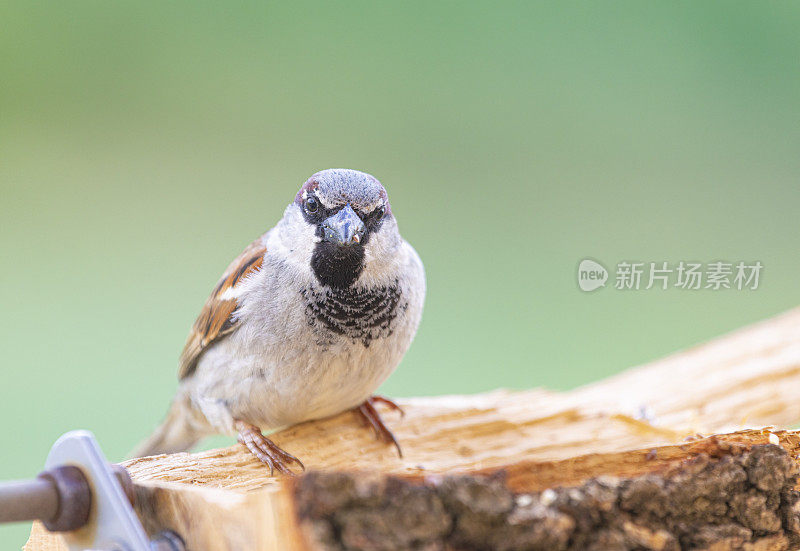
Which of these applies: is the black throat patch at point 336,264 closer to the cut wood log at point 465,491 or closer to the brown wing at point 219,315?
the brown wing at point 219,315

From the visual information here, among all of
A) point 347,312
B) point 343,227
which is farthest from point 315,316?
point 343,227

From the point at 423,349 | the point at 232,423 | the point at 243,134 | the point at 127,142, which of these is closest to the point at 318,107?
the point at 243,134

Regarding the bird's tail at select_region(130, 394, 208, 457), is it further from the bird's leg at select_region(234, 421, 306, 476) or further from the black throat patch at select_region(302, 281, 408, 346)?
the black throat patch at select_region(302, 281, 408, 346)

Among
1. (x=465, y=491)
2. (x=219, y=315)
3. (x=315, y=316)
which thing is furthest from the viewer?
(x=219, y=315)

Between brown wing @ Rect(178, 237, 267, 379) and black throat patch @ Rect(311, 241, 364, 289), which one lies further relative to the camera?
brown wing @ Rect(178, 237, 267, 379)

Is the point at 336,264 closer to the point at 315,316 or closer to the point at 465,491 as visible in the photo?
the point at 315,316

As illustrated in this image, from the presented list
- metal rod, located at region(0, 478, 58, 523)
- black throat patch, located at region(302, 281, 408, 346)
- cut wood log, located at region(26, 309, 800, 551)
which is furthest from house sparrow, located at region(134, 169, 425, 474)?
metal rod, located at region(0, 478, 58, 523)

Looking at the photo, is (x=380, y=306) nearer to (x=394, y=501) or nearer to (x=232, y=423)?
(x=232, y=423)
